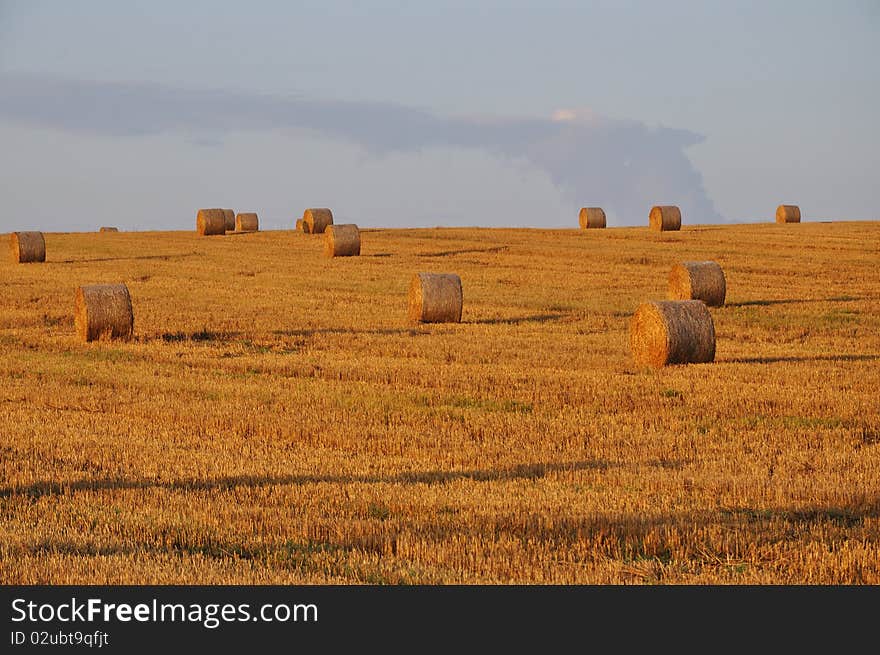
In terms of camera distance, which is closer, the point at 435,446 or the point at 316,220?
the point at 435,446

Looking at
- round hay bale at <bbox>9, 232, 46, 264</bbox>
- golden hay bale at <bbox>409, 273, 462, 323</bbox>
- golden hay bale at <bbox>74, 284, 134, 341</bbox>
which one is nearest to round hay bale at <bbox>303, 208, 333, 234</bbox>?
round hay bale at <bbox>9, 232, 46, 264</bbox>

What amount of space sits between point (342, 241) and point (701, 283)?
16.6 meters

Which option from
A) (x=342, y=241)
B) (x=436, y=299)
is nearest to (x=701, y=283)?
(x=436, y=299)

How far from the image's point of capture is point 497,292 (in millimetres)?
29938

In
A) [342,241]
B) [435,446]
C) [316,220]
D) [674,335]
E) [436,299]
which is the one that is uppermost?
[316,220]

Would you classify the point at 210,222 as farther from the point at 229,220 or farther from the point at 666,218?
the point at 666,218

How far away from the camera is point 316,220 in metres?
51.0

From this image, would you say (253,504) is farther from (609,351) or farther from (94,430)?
(609,351)

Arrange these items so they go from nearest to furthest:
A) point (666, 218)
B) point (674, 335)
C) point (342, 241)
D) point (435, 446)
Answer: point (435, 446), point (674, 335), point (342, 241), point (666, 218)

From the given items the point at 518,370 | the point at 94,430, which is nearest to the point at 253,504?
the point at 94,430

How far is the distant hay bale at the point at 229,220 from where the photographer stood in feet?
172

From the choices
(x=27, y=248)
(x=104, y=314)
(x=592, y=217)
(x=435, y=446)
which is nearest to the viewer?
(x=435, y=446)

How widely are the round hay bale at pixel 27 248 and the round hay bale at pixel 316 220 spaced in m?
13.6

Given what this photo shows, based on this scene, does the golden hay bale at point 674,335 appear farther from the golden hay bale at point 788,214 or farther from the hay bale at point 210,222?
the golden hay bale at point 788,214
